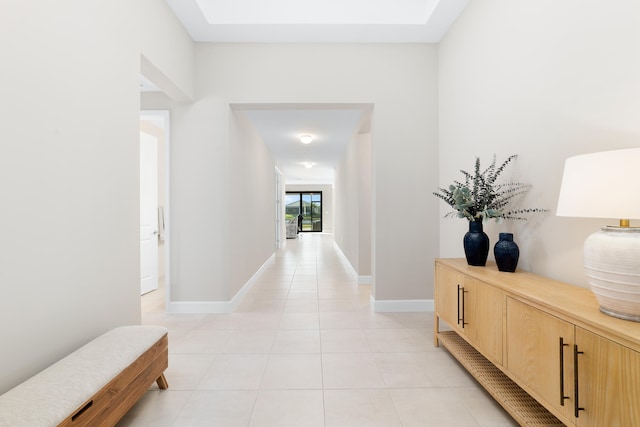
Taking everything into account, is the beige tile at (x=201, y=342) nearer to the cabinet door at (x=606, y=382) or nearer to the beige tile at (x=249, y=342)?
the beige tile at (x=249, y=342)

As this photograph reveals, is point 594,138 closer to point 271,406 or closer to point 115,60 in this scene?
point 271,406

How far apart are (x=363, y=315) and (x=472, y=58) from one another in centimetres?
267

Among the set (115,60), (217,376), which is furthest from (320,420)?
(115,60)

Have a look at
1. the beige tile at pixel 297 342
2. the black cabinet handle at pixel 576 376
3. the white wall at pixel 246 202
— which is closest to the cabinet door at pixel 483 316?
the black cabinet handle at pixel 576 376

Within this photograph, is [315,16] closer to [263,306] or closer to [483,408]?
[263,306]

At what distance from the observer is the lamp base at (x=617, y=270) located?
1131mm

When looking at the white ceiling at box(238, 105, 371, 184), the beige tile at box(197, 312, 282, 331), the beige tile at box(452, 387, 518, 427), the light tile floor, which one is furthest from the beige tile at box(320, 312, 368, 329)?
the white ceiling at box(238, 105, 371, 184)

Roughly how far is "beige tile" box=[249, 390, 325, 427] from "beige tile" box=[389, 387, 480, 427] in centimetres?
47

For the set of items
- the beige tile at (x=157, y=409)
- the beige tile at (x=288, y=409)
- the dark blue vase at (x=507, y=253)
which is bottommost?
the beige tile at (x=157, y=409)

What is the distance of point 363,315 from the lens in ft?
11.1

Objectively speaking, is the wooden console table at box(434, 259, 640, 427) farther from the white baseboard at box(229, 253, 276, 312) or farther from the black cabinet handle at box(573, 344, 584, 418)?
the white baseboard at box(229, 253, 276, 312)

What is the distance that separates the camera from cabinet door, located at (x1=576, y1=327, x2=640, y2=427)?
102cm

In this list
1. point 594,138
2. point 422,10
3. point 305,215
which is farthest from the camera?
point 305,215

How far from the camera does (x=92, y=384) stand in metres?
1.28
